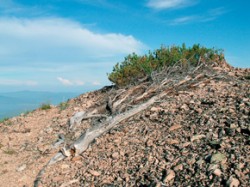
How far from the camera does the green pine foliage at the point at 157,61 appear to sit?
13.7 metres

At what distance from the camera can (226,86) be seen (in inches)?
420

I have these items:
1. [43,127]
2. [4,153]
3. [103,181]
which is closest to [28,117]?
[43,127]

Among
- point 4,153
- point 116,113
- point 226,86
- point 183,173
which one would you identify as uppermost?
point 226,86

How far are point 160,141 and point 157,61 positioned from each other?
22.3ft

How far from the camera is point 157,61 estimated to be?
45.9 ft

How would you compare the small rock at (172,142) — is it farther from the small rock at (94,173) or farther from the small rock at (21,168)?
the small rock at (21,168)

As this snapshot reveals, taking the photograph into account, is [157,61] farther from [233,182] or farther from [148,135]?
[233,182]

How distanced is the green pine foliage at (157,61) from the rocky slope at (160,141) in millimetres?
1060

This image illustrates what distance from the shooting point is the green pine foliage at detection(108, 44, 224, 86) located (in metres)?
13.7

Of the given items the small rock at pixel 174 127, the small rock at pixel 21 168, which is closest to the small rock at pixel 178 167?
the small rock at pixel 174 127

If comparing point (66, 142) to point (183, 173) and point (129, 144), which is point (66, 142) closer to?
point (129, 144)

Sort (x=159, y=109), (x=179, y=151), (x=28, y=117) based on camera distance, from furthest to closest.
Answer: (x=28, y=117) → (x=159, y=109) → (x=179, y=151)

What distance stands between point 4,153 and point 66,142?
89.9 inches

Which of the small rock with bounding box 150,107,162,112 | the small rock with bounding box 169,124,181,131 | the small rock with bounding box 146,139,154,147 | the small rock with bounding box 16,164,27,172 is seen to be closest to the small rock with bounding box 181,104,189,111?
the small rock with bounding box 150,107,162,112
